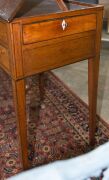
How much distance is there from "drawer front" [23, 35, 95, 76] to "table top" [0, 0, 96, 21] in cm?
15

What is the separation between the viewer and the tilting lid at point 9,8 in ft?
3.09

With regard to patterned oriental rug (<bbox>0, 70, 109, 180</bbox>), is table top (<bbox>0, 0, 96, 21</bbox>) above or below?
above

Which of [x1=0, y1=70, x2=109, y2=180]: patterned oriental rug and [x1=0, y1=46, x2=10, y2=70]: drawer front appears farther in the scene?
[x1=0, y1=70, x2=109, y2=180]: patterned oriental rug

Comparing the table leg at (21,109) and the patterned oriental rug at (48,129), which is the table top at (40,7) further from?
the patterned oriental rug at (48,129)

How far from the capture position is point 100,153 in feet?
2.43

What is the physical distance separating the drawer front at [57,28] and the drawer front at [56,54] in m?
0.04

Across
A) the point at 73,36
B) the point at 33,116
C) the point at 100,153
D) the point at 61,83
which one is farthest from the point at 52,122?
the point at 100,153

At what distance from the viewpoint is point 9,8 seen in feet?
3.24

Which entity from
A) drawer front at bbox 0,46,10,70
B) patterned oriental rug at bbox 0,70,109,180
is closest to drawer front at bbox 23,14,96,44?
drawer front at bbox 0,46,10,70

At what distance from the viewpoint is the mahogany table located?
3.24 ft

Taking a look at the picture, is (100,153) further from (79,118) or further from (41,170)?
(79,118)

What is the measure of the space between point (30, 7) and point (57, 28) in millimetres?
236

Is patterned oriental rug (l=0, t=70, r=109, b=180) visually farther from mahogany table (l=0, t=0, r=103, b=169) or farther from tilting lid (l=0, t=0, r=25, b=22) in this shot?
tilting lid (l=0, t=0, r=25, b=22)

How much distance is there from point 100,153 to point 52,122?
1070 mm
